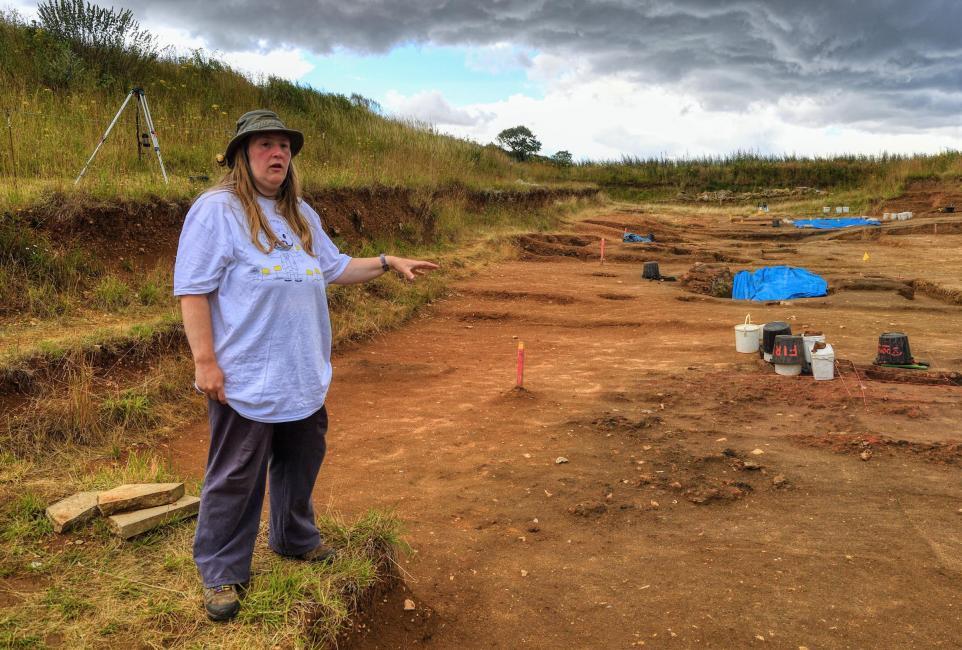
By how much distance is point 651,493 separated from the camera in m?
4.69

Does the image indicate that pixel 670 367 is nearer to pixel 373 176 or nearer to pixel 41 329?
pixel 41 329

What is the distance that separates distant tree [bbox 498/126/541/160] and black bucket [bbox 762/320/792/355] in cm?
3466

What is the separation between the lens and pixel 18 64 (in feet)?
40.3

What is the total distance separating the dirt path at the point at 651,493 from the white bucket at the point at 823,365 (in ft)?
0.48

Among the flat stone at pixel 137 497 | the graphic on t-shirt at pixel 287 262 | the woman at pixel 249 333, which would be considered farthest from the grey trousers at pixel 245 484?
the flat stone at pixel 137 497

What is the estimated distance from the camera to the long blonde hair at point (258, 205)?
2631 millimetres

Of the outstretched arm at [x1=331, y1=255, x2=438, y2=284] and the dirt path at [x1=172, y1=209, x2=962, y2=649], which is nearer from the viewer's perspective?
the outstretched arm at [x1=331, y1=255, x2=438, y2=284]

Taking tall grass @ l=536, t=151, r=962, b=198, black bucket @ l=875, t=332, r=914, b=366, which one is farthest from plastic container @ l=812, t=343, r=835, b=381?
tall grass @ l=536, t=151, r=962, b=198

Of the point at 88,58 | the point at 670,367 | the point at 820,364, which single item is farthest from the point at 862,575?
the point at 88,58

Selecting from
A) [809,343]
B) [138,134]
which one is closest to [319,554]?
[809,343]

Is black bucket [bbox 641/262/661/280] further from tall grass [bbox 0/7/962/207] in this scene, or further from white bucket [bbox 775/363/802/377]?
white bucket [bbox 775/363/802/377]

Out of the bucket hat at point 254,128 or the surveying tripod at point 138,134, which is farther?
the surveying tripod at point 138,134

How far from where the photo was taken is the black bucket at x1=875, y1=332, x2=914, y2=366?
23.7ft

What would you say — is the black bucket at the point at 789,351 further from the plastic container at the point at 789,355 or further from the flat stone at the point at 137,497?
the flat stone at the point at 137,497
